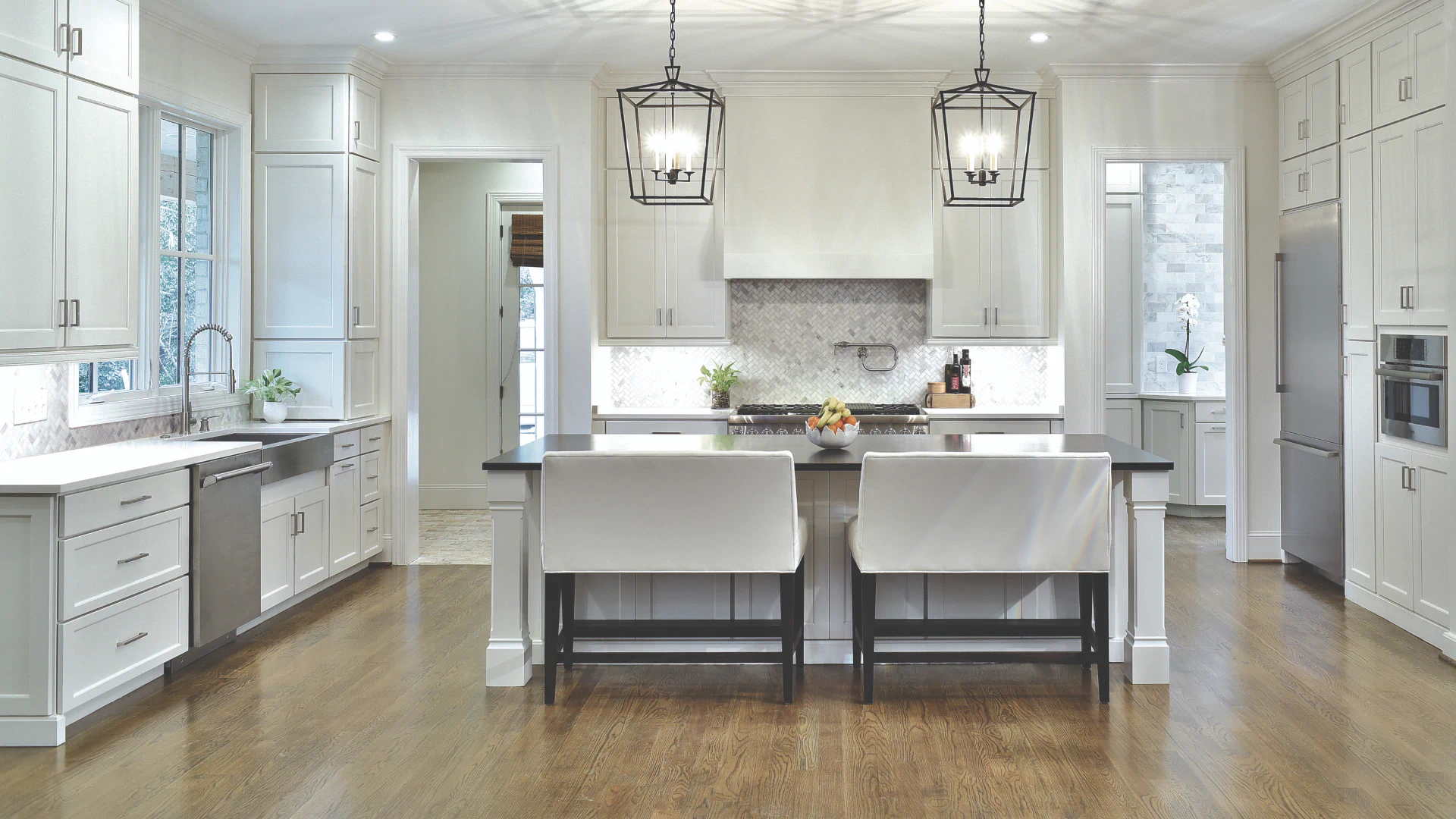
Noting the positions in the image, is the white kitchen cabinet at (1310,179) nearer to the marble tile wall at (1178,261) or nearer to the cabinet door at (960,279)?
the cabinet door at (960,279)

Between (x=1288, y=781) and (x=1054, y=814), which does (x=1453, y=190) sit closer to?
(x=1288, y=781)

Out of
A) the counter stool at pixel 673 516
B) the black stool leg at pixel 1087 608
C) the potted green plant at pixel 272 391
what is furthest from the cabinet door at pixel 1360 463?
the potted green plant at pixel 272 391

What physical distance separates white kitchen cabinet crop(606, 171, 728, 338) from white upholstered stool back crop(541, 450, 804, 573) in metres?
2.72

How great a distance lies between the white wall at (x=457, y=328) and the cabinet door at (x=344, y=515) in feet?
7.37

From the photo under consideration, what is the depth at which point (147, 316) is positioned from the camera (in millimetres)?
4641

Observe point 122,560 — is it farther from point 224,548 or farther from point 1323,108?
point 1323,108

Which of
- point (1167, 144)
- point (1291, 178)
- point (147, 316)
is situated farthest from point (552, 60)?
point (1291, 178)

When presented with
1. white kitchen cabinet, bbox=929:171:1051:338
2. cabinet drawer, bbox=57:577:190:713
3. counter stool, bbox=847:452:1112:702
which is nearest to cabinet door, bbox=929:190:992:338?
white kitchen cabinet, bbox=929:171:1051:338

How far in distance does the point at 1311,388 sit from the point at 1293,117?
1463 millimetres

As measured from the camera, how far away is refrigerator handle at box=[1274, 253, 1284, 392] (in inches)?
219

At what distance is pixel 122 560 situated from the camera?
11.1ft

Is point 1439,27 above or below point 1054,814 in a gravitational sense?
above

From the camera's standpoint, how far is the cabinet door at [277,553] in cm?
438

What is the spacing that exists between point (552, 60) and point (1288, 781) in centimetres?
477
